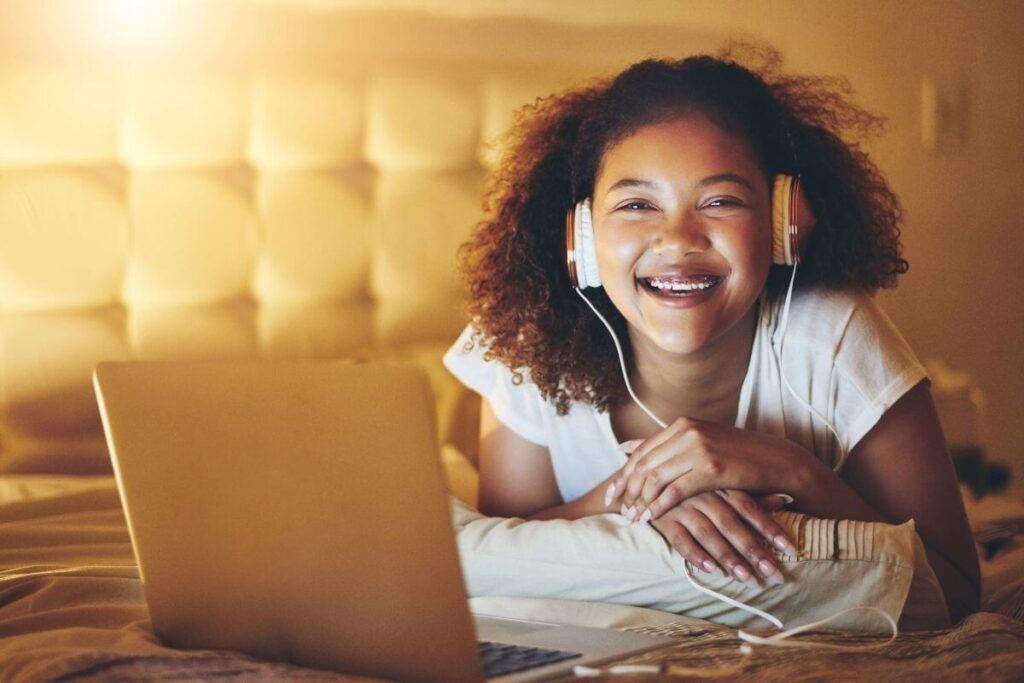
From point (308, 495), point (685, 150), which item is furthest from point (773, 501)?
point (308, 495)

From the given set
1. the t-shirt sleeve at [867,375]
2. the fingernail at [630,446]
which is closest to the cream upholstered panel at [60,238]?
the fingernail at [630,446]

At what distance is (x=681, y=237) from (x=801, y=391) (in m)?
0.25

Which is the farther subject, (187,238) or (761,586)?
(187,238)

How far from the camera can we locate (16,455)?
191 centimetres

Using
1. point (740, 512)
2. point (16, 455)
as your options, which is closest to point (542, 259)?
point (740, 512)

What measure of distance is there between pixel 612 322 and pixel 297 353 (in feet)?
2.61

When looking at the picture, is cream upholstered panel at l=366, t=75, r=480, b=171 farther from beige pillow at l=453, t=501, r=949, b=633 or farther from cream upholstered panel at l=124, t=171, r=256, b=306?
beige pillow at l=453, t=501, r=949, b=633

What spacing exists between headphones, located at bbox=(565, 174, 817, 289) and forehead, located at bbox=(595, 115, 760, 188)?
0.14ft

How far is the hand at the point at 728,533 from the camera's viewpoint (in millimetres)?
1105

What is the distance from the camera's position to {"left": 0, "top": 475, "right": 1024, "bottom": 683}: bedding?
87cm

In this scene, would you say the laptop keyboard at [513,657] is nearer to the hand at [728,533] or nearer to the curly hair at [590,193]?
the hand at [728,533]

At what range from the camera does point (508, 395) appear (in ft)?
4.99

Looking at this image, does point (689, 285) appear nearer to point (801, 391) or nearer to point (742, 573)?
point (801, 391)

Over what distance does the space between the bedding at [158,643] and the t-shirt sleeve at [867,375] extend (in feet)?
0.88
